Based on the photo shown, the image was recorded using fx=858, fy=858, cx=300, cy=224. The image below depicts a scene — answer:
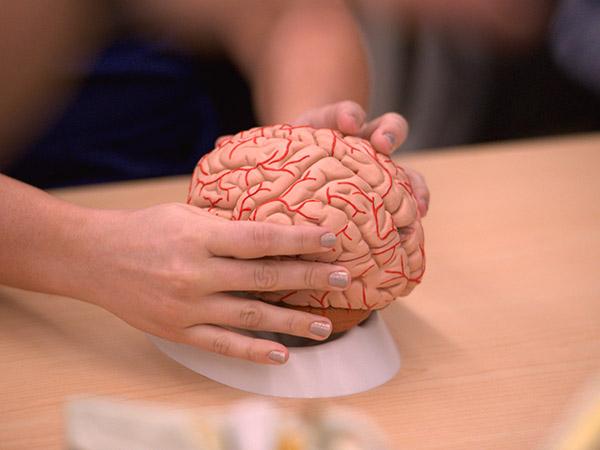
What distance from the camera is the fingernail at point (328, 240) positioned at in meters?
0.79

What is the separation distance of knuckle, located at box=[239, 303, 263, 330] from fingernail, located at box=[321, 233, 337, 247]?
0.10 meters

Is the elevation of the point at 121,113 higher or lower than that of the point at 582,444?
higher

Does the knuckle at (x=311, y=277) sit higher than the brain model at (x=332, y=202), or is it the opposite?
the brain model at (x=332, y=202)

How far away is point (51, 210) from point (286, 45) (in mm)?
630

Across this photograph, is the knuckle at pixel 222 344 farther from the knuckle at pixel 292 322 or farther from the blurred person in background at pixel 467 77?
the blurred person in background at pixel 467 77

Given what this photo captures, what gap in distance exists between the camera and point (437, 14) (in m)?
2.21

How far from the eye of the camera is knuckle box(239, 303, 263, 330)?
82 cm

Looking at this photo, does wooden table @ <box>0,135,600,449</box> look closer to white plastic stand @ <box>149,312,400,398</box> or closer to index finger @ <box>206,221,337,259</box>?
white plastic stand @ <box>149,312,400,398</box>

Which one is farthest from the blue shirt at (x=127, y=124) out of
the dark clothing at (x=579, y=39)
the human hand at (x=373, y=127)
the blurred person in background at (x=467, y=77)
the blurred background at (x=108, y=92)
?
the dark clothing at (x=579, y=39)

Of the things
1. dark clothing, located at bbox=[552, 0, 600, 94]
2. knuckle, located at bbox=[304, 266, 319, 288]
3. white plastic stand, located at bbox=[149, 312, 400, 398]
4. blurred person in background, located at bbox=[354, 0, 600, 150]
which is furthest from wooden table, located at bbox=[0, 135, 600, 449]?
blurred person in background, located at bbox=[354, 0, 600, 150]

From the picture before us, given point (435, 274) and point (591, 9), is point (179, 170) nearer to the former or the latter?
point (435, 274)

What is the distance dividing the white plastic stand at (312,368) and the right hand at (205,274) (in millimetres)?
35

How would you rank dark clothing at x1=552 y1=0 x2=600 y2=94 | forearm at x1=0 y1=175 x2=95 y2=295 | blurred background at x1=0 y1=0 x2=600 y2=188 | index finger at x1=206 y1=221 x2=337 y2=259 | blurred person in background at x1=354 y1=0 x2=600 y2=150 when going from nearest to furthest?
index finger at x1=206 y1=221 x2=337 y2=259
forearm at x1=0 y1=175 x2=95 y2=295
blurred background at x1=0 y1=0 x2=600 y2=188
dark clothing at x1=552 y1=0 x2=600 y2=94
blurred person in background at x1=354 y1=0 x2=600 y2=150

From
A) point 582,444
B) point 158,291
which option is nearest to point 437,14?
point 158,291
